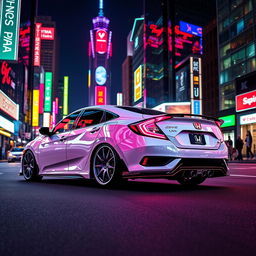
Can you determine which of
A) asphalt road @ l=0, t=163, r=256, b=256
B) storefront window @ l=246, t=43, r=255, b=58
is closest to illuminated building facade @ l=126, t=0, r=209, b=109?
storefront window @ l=246, t=43, r=255, b=58

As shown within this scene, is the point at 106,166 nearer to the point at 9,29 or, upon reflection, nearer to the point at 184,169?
the point at 184,169

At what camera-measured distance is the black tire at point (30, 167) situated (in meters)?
7.29

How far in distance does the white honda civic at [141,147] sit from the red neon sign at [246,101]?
1076 inches

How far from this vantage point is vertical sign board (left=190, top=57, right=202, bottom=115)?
53.6 meters

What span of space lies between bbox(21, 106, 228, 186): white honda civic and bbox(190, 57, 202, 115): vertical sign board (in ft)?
159

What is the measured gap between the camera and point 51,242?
7.09 ft

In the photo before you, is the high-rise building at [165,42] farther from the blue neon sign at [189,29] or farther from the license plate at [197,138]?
the license plate at [197,138]

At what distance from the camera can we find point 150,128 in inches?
198

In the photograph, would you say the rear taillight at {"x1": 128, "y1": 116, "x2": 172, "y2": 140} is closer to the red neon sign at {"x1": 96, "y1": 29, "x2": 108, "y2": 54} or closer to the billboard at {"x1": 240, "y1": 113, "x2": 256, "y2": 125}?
the billboard at {"x1": 240, "y1": 113, "x2": 256, "y2": 125}

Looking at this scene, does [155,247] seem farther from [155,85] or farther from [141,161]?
[155,85]

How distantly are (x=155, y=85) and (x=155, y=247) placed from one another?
83871 millimetres

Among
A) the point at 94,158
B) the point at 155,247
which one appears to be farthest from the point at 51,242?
the point at 94,158

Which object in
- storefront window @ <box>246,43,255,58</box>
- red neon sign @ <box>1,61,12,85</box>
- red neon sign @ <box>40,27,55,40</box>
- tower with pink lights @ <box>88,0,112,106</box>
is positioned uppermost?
red neon sign @ <box>40,27,55,40</box>

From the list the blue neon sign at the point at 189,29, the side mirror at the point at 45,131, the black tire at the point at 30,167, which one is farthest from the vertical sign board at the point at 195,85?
the side mirror at the point at 45,131
